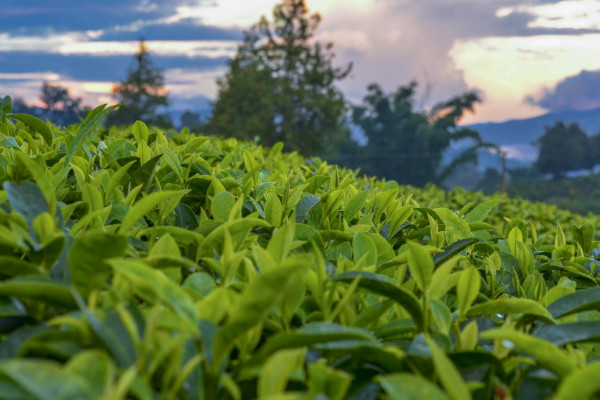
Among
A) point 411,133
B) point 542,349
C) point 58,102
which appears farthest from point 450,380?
point 58,102

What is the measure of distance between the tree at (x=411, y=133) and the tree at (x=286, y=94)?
34.2 ft

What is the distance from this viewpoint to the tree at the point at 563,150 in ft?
247

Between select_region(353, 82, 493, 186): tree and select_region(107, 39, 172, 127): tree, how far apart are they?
22402 mm

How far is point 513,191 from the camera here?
53.3 meters

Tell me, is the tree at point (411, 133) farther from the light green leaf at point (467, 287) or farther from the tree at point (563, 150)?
the light green leaf at point (467, 287)

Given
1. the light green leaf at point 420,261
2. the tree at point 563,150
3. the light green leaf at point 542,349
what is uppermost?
the light green leaf at point 420,261

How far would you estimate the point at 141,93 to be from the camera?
214ft

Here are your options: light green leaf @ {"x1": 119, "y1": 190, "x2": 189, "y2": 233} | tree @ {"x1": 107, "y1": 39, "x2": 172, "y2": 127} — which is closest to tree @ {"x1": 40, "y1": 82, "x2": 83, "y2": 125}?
tree @ {"x1": 107, "y1": 39, "x2": 172, "y2": 127}

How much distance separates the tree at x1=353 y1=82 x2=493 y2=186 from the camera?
56.3m

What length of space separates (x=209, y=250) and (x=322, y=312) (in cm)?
33

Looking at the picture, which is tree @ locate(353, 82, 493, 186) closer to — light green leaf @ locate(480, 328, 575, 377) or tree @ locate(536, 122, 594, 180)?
tree @ locate(536, 122, 594, 180)

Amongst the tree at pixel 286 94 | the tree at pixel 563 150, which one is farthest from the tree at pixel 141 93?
the tree at pixel 563 150

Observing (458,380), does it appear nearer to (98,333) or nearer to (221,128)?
(98,333)

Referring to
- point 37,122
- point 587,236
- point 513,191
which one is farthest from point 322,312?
point 513,191
